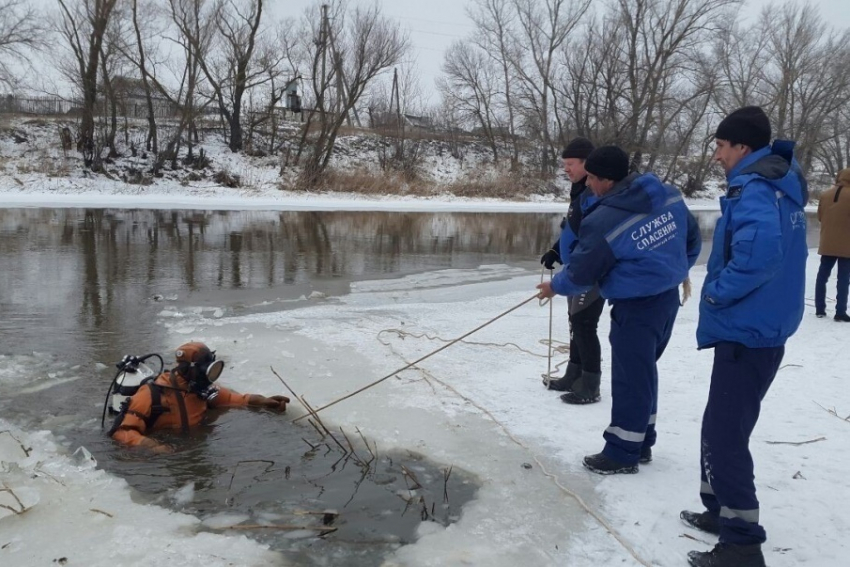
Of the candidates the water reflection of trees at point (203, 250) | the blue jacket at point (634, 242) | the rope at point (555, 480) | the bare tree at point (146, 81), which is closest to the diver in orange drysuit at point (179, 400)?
the rope at point (555, 480)

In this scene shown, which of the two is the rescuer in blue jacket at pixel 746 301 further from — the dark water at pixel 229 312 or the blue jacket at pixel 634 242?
the dark water at pixel 229 312

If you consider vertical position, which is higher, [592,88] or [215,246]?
[592,88]

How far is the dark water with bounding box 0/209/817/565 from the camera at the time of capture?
3.44 metres

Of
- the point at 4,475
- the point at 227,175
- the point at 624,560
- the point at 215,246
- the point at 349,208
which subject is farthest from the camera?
the point at 227,175

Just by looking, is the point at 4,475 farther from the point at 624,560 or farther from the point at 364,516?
the point at 624,560

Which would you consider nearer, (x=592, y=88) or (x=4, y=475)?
(x=4, y=475)

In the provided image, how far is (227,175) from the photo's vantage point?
3189 cm

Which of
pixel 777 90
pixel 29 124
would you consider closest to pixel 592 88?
pixel 777 90

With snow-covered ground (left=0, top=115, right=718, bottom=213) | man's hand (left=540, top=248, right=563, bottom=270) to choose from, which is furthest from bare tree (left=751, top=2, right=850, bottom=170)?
man's hand (left=540, top=248, right=563, bottom=270)

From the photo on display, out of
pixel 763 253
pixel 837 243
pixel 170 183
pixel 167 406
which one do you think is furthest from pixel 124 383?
pixel 170 183

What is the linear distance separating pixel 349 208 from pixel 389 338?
20256mm

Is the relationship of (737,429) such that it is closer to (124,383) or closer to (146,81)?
(124,383)

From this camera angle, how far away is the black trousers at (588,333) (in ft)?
16.1

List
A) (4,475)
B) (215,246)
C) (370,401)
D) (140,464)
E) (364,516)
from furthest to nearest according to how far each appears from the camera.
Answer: (215,246), (370,401), (140,464), (4,475), (364,516)
